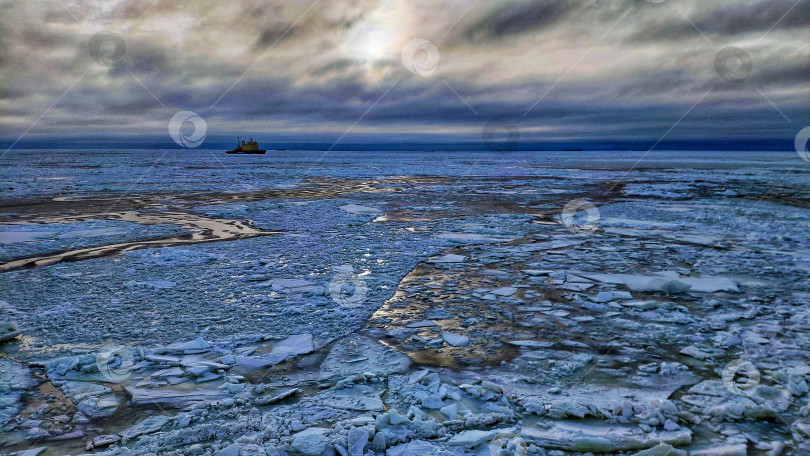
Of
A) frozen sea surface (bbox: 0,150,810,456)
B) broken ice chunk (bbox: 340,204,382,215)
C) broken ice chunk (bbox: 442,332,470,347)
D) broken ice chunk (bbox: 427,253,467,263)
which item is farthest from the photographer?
broken ice chunk (bbox: 340,204,382,215)

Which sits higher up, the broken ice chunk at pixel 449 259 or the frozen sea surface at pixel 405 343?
the broken ice chunk at pixel 449 259

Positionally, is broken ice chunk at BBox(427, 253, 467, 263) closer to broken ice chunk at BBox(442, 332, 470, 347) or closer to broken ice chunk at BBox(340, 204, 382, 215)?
broken ice chunk at BBox(442, 332, 470, 347)

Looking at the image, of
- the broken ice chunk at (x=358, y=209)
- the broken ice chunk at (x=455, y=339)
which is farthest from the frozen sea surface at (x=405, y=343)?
the broken ice chunk at (x=358, y=209)

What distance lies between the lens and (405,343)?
3463 millimetres

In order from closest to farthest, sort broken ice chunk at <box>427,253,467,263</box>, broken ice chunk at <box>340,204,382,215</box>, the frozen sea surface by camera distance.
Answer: the frozen sea surface < broken ice chunk at <box>427,253,467,263</box> < broken ice chunk at <box>340,204,382,215</box>

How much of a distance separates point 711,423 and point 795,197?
15.2 m

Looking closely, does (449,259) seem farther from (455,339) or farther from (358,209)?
(358,209)

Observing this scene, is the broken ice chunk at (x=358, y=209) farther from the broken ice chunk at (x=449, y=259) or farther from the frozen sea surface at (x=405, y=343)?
the broken ice chunk at (x=449, y=259)

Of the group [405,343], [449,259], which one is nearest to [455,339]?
[405,343]

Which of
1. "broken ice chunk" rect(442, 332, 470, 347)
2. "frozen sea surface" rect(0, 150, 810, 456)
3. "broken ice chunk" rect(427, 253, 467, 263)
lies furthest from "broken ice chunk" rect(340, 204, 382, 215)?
"broken ice chunk" rect(442, 332, 470, 347)

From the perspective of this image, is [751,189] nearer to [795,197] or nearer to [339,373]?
[795,197]

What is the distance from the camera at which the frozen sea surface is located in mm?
2303

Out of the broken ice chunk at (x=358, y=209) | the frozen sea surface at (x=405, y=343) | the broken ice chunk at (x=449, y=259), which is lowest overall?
the frozen sea surface at (x=405, y=343)

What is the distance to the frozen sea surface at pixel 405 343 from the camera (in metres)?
2.30
